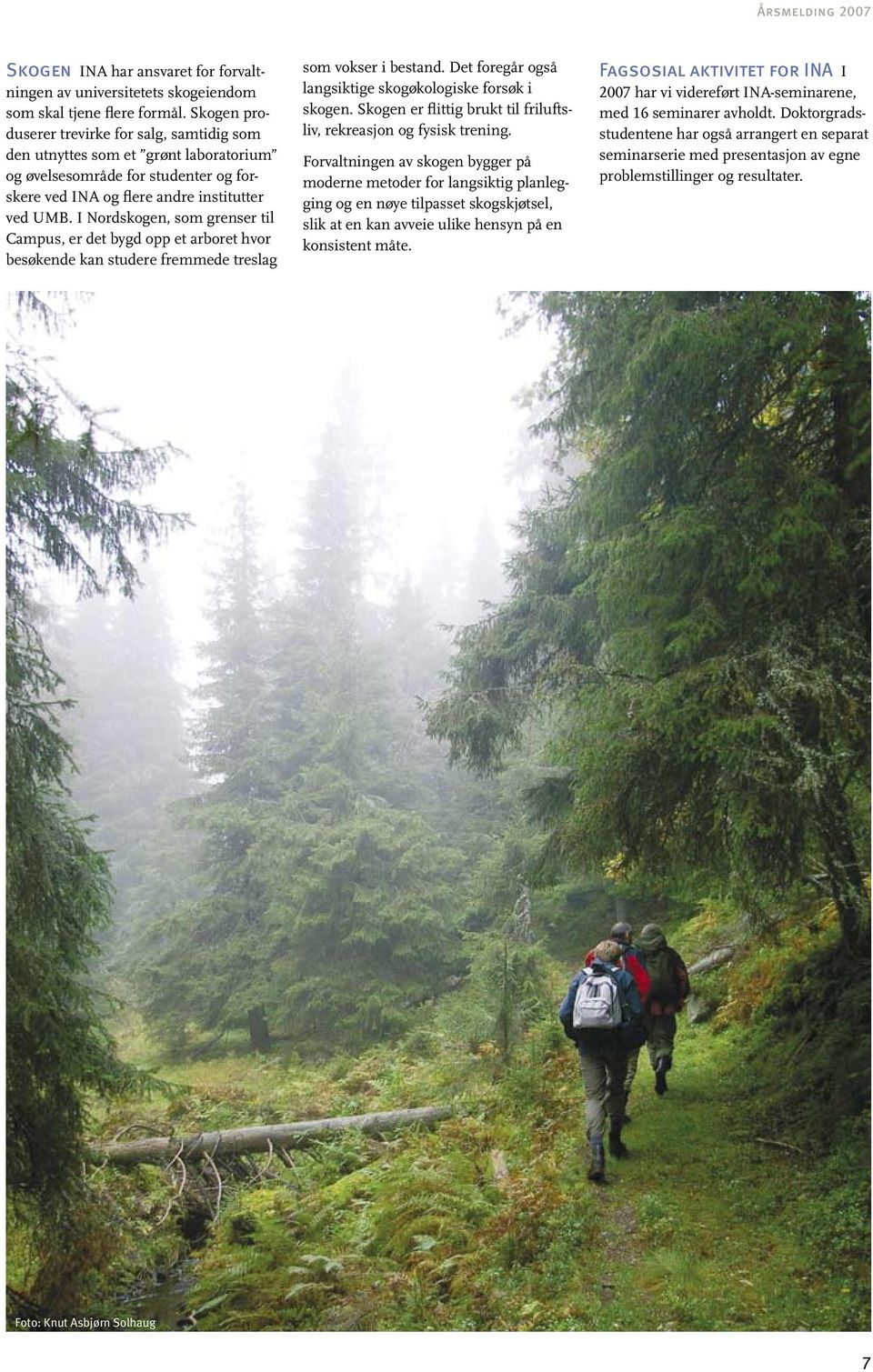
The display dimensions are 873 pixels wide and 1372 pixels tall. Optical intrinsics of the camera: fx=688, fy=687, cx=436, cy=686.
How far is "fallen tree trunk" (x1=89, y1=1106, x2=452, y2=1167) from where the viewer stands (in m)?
7.43

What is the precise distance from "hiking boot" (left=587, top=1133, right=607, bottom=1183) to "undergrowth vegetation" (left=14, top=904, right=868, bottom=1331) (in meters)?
0.10

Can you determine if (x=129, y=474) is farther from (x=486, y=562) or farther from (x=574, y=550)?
(x=486, y=562)

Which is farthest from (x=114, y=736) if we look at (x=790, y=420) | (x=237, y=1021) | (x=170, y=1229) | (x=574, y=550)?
(x=790, y=420)

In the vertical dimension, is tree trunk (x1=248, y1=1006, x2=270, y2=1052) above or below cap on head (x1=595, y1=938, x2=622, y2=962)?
below

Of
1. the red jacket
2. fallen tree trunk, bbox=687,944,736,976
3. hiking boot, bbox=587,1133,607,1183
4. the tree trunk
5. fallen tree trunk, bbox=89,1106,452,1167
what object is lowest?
the tree trunk

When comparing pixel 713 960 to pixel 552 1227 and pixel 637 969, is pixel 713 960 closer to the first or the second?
pixel 637 969

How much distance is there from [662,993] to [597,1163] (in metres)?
1.76

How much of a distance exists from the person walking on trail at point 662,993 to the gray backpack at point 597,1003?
1.32 m

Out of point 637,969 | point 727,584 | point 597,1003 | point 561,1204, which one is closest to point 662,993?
point 637,969

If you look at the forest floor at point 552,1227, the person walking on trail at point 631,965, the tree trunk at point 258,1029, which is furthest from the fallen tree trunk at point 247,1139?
the tree trunk at point 258,1029

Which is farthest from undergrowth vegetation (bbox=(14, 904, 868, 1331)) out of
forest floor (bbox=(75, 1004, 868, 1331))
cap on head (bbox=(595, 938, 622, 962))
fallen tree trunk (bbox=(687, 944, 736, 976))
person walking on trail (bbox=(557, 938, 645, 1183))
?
cap on head (bbox=(595, 938, 622, 962))

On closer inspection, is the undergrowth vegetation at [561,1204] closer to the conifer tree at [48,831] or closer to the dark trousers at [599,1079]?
the dark trousers at [599,1079]

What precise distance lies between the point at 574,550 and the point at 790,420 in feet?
6.57

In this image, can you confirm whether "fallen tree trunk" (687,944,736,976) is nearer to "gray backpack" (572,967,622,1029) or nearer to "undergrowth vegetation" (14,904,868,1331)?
"undergrowth vegetation" (14,904,868,1331)
